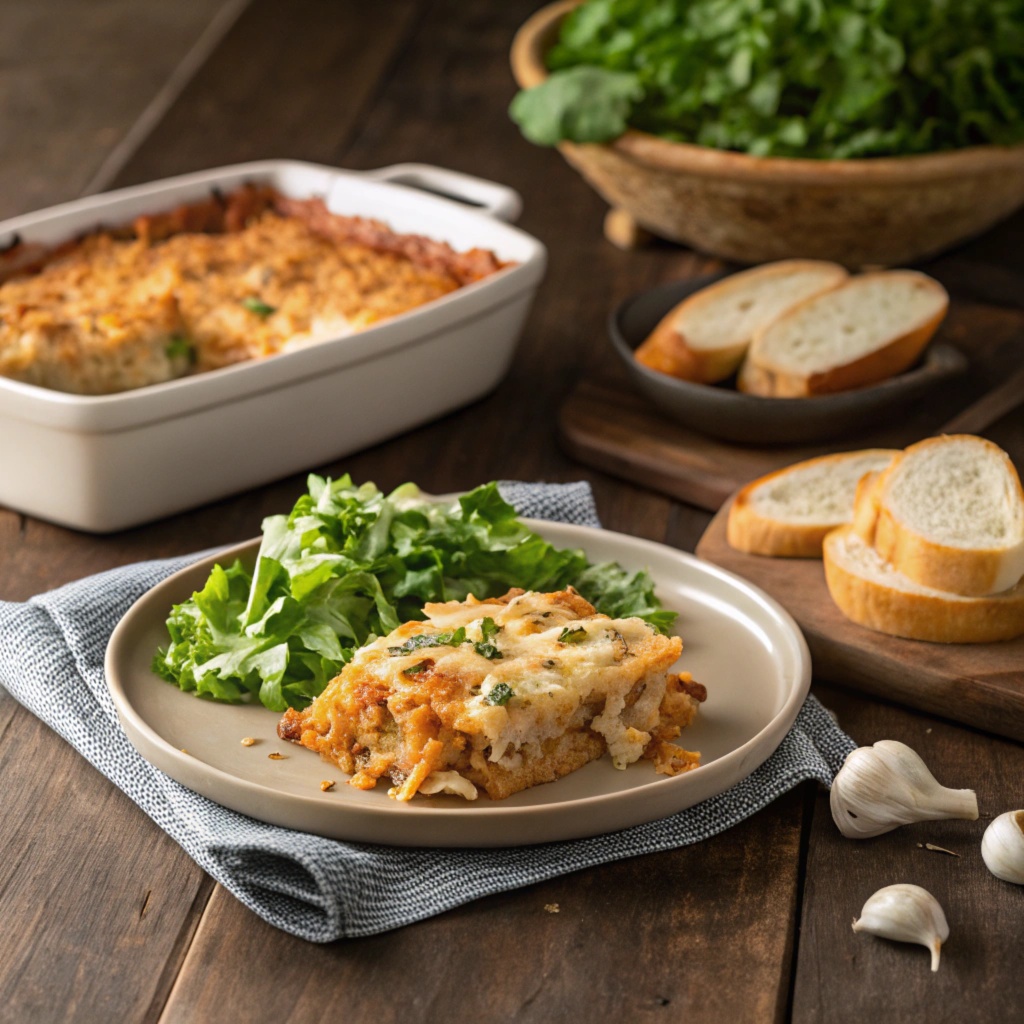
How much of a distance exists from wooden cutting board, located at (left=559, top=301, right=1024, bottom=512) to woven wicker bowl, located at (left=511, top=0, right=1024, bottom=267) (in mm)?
349

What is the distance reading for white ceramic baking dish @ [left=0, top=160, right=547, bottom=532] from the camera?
7.68 ft

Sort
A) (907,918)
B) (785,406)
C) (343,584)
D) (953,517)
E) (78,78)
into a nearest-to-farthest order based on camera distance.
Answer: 1. (907,918)
2. (343,584)
3. (953,517)
4. (785,406)
5. (78,78)

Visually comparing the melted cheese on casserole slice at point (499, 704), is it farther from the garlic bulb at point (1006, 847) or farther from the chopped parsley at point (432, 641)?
the garlic bulb at point (1006, 847)

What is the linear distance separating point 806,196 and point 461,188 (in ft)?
2.66

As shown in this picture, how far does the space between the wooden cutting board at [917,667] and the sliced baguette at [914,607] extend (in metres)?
0.02

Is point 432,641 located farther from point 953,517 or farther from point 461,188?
point 461,188

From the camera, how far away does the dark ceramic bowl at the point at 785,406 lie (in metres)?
2.66

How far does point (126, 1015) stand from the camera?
1491 mm

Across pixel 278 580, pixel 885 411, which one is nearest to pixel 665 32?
pixel 885 411

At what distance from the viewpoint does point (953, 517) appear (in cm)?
216

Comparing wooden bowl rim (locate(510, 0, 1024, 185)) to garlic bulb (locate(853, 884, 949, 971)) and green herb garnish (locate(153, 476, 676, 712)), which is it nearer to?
green herb garnish (locate(153, 476, 676, 712))

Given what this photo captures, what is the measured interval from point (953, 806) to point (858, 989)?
335 mm

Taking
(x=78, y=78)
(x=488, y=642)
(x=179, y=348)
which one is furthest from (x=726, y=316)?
(x=78, y=78)

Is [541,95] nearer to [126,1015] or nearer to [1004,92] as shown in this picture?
[1004,92]
